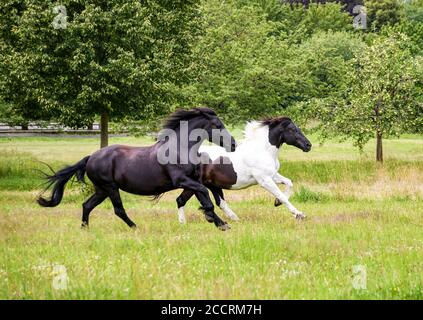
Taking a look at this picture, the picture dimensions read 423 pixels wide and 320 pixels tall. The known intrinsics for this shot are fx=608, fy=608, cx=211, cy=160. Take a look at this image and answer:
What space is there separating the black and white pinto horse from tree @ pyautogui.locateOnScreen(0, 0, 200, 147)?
8389 millimetres

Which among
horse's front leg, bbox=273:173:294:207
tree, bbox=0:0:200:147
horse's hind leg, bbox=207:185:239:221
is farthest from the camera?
tree, bbox=0:0:200:147

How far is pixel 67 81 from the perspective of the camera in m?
21.6

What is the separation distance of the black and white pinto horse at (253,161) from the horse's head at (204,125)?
1671 millimetres

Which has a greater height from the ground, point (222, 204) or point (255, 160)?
point (255, 160)

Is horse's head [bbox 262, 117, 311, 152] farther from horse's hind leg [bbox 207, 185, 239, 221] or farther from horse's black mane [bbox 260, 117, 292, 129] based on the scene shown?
horse's hind leg [bbox 207, 185, 239, 221]

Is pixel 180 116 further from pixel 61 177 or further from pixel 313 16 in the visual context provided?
pixel 313 16

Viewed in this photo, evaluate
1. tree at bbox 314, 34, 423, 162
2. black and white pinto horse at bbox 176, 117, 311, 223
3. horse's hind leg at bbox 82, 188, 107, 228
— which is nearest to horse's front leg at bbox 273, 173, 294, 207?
black and white pinto horse at bbox 176, 117, 311, 223

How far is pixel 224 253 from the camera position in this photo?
846 centimetres

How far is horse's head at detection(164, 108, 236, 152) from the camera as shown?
37.5ft

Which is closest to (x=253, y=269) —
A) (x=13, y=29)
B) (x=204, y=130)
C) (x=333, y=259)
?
(x=333, y=259)

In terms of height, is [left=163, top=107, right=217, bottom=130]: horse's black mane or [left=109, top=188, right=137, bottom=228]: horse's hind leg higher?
[left=163, top=107, right=217, bottom=130]: horse's black mane

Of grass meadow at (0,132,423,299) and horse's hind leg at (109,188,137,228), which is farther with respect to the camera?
horse's hind leg at (109,188,137,228)

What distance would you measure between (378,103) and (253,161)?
1651 centimetres

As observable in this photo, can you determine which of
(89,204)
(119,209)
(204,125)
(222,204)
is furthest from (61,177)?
(222,204)
